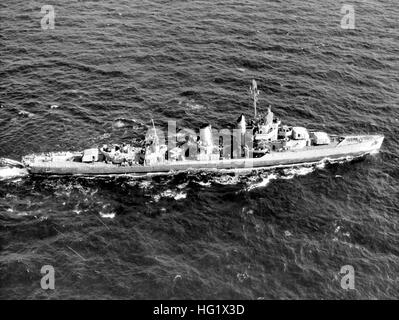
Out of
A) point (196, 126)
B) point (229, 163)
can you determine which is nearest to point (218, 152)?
point (229, 163)

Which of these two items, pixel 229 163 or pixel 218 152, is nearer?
pixel 229 163

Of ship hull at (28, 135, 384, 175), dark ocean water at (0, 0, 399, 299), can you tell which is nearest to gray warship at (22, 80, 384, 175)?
ship hull at (28, 135, 384, 175)

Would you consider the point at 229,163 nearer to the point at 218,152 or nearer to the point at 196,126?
the point at 218,152

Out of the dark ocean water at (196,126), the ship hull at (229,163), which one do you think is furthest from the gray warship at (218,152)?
the dark ocean water at (196,126)

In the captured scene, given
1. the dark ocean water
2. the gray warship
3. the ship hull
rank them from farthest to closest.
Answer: the gray warship, the ship hull, the dark ocean water

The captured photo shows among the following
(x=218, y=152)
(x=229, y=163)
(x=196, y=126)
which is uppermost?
(x=196, y=126)

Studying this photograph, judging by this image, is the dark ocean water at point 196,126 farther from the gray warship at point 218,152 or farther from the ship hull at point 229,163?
the gray warship at point 218,152

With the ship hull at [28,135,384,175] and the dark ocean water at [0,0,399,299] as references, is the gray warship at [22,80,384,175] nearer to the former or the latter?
the ship hull at [28,135,384,175]

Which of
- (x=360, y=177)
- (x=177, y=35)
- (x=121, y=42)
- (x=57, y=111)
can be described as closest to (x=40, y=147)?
(x=57, y=111)

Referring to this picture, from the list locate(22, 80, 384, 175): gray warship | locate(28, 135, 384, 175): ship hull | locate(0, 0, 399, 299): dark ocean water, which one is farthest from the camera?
locate(22, 80, 384, 175): gray warship
